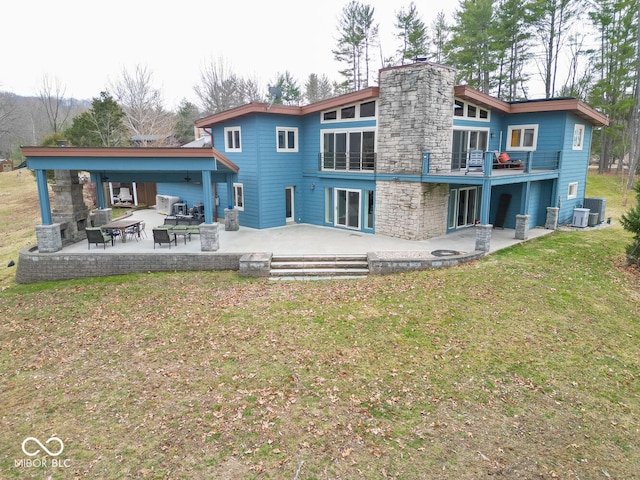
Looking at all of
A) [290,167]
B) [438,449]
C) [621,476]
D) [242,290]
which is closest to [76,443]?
[438,449]

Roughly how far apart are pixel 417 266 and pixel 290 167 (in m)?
8.69

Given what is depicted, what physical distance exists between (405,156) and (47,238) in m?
13.5

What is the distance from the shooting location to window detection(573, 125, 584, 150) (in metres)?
18.6

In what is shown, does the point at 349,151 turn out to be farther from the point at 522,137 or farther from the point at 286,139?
the point at 522,137

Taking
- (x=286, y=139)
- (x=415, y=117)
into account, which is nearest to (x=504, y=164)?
(x=415, y=117)

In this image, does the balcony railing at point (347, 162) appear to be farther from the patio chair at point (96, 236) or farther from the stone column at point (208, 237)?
the patio chair at point (96, 236)

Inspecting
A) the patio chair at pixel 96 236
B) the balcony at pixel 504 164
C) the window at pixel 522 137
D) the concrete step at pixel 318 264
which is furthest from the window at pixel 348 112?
the patio chair at pixel 96 236

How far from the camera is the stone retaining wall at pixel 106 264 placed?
1373 cm

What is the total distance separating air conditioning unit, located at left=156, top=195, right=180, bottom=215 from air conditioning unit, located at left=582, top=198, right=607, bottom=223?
2204 centimetres

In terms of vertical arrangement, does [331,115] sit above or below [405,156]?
above

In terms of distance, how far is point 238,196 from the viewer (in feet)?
62.9

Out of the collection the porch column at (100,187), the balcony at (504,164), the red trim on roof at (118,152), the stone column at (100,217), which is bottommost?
the stone column at (100,217)

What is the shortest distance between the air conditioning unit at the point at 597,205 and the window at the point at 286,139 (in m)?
14.8

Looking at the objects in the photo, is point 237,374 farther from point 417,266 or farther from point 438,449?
point 417,266
